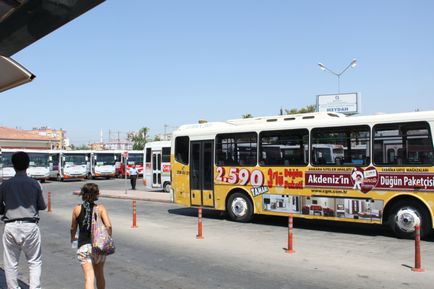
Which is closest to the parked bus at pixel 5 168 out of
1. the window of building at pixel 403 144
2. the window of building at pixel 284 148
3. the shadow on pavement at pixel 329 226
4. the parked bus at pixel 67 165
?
the parked bus at pixel 67 165

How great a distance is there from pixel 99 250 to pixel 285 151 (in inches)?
349

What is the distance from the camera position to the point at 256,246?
34.8 feet

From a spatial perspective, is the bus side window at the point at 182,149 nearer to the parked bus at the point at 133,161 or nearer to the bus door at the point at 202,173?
the bus door at the point at 202,173

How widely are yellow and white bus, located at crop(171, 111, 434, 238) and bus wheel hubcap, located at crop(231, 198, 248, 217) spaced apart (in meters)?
0.03

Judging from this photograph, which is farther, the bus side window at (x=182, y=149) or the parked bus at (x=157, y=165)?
the parked bus at (x=157, y=165)

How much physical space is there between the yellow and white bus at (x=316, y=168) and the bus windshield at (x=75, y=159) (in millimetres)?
28095

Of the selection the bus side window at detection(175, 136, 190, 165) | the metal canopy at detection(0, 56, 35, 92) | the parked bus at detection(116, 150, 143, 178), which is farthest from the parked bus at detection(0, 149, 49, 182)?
the metal canopy at detection(0, 56, 35, 92)

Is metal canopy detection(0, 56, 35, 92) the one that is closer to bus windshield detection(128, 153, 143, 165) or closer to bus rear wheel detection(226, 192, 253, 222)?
bus rear wheel detection(226, 192, 253, 222)

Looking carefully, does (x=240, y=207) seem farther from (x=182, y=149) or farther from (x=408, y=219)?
(x=408, y=219)

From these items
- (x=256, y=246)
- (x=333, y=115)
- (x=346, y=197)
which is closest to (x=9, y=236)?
(x=256, y=246)

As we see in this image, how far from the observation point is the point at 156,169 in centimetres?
2839

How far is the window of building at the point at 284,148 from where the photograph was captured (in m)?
13.2

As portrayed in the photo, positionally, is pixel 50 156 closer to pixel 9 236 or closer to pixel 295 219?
pixel 295 219

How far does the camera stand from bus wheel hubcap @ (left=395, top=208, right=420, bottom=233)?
11094mm
